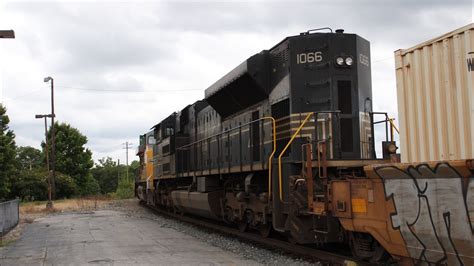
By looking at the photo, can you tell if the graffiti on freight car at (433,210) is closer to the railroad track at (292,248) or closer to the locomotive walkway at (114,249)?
the railroad track at (292,248)

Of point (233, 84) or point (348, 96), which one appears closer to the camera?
point (348, 96)

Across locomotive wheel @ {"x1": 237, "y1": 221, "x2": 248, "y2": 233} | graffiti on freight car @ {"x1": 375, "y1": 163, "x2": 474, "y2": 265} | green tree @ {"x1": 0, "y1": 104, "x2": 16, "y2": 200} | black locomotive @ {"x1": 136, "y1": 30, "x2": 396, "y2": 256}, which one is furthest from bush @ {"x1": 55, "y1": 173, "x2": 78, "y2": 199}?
graffiti on freight car @ {"x1": 375, "y1": 163, "x2": 474, "y2": 265}

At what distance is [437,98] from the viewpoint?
19.1ft

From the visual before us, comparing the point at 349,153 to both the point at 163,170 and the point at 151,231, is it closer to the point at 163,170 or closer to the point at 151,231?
the point at 151,231

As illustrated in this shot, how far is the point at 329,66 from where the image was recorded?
396 inches

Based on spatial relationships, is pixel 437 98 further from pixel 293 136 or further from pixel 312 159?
pixel 293 136

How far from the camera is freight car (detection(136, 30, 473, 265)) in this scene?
21.0ft

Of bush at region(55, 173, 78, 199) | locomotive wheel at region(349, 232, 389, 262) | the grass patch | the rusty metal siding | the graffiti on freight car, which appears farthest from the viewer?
bush at region(55, 173, 78, 199)

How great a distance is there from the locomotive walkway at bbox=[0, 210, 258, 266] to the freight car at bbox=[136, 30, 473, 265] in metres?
1.35

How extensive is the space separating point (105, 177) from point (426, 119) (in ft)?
335

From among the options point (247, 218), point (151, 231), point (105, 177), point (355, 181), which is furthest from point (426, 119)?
point (105, 177)

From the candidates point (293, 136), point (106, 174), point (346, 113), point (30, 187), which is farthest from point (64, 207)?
point (106, 174)

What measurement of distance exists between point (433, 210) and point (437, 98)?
1.30m

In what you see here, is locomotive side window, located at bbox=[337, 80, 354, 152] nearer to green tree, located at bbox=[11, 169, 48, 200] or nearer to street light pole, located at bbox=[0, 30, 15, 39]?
street light pole, located at bbox=[0, 30, 15, 39]
